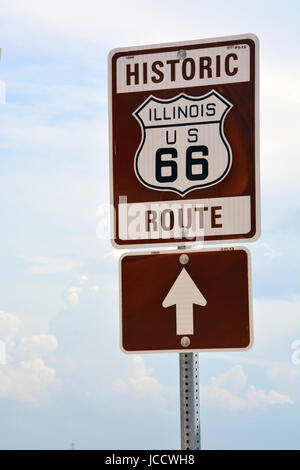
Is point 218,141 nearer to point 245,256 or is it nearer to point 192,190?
Result: point 192,190

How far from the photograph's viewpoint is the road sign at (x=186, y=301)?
179 inches

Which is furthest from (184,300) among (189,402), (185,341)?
(189,402)

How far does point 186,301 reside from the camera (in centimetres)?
465

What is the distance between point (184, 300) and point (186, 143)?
2.78 feet

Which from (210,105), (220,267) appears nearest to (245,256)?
(220,267)

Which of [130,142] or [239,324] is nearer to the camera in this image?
[239,324]

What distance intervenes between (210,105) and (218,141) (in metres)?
0.20

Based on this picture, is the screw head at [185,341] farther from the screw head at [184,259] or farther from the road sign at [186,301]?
the screw head at [184,259]

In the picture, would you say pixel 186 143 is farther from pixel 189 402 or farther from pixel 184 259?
pixel 189 402

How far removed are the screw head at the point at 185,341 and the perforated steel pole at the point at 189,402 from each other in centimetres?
8

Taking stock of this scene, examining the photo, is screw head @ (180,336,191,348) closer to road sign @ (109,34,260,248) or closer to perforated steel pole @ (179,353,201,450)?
perforated steel pole @ (179,353,201,450)

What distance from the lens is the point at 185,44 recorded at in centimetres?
480

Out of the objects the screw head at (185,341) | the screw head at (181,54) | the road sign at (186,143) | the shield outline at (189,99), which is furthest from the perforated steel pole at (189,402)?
the screw head at (181,54)
